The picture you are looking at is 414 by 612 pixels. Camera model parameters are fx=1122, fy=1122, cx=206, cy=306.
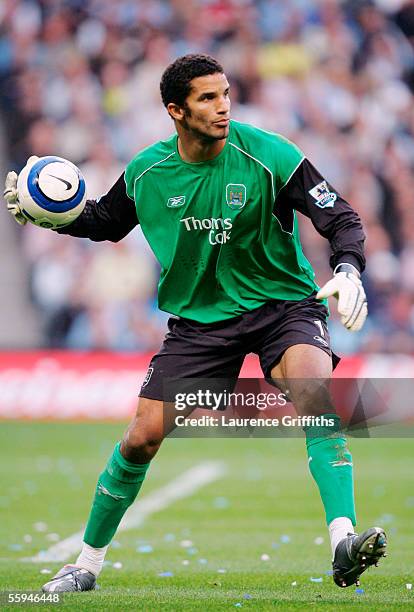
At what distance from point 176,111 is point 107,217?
0.69 meters

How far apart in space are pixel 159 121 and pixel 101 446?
6162mm

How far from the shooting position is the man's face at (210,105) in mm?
5309

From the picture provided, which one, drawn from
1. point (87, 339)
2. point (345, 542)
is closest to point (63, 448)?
point (87, 339)

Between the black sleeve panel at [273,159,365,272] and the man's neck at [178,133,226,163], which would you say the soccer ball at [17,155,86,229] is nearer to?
the man's neck at [178,133,226,163]

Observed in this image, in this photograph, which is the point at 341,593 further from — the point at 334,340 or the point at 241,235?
the point at 334,340

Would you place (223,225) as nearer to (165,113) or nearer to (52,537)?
(52,537)

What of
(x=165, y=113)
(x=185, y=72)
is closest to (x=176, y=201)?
(x=185, y=72)

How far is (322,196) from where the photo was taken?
528 centimetres

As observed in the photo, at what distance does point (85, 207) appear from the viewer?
5.78 meters

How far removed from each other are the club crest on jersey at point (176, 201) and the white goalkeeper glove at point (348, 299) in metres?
0.97

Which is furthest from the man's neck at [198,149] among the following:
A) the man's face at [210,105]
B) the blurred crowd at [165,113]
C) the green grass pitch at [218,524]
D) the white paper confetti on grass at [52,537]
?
the blurred crowd at [165,113]

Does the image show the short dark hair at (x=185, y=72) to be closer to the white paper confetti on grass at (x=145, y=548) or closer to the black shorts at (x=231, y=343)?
the black shorts at (x=231, y=343)

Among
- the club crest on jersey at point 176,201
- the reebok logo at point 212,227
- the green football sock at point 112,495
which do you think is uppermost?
the club crest on jersey at point 176,201

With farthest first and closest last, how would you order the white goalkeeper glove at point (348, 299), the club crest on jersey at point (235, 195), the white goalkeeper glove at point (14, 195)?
the white goalkeeper glove at point (14, 195)
the club crest on jersey at point (235, 195)
the white goalkeeper glove at point (348, 299)
